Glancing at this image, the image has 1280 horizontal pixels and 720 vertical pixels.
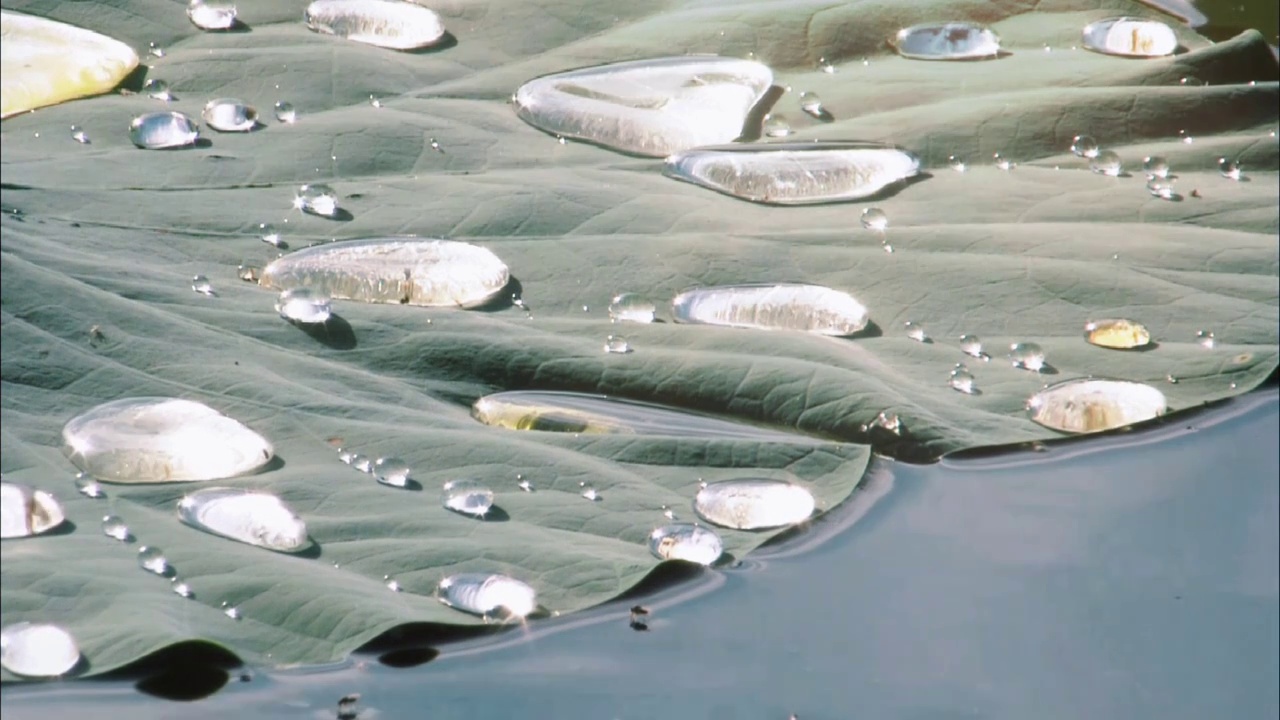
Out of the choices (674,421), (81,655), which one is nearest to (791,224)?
(674,421)

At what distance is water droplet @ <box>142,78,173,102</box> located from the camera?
2754mm

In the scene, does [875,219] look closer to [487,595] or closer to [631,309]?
[631,309]

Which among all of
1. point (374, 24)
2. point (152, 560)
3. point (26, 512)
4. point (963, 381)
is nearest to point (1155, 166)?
point (963, 381)

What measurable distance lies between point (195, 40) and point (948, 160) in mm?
1600

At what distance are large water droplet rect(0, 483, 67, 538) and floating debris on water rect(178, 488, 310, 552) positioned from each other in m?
0.16

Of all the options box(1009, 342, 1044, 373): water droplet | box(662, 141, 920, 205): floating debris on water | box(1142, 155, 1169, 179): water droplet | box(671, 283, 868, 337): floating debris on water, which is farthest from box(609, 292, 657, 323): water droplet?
box(1142, 155, 1169, 179): water droplet

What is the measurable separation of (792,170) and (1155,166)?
0.78 m

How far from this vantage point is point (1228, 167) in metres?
2.88

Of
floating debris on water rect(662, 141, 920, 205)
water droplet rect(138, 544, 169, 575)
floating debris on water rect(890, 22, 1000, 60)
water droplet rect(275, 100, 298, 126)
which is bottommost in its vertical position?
water droplet rect(138, 544, 169, 575)

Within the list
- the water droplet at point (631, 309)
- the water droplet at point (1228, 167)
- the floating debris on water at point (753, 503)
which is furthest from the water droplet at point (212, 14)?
the water droplet at point (1228, 167)

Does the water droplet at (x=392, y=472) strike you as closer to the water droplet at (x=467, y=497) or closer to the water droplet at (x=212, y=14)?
the water droplet at (x=467, y=497)

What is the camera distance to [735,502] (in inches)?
78.8

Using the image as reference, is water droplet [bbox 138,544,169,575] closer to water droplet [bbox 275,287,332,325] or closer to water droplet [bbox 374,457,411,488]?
water droplet [bbox 374,457,411,488]

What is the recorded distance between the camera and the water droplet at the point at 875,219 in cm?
264
